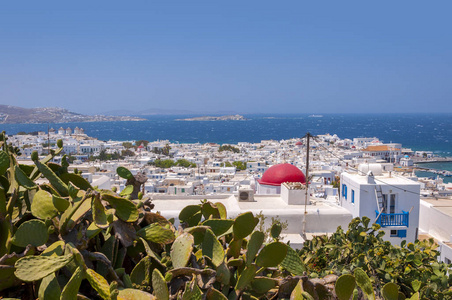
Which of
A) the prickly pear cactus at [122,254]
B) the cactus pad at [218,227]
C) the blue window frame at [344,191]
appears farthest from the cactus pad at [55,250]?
the blue window frame at [344,191]

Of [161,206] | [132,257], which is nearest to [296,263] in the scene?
[132,257]

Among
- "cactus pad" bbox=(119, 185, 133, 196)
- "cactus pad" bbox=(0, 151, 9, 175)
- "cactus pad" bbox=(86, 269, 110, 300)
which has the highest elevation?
"cactus pad" bbox=(0, 151, 9, 175)

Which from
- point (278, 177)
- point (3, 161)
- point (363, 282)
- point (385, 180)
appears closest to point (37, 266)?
point (3, 161)

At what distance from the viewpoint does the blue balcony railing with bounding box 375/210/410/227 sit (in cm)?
989

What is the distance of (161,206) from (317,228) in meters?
3.35

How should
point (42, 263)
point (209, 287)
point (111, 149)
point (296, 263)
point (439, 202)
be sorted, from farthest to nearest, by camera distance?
1. point (111, 149)
2. point (439, 202)
3. point (296, 263)
4. point (209, 287)
5. point (42, 263)

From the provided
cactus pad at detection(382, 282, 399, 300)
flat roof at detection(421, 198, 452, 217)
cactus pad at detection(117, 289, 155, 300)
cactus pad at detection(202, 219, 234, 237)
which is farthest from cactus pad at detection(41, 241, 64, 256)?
flat roof at detection(421, 198, 452, 217)

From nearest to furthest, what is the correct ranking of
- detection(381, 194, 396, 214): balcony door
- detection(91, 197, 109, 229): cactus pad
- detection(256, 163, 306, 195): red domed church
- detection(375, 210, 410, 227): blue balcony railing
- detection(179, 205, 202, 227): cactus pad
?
detection(91, 197, 109, 229): cactus pad
detection(179, 205, 202, 227): cactus pad
detection(375, 210, 410, 227): blue balcony railing
detection(381, 194, 396, 214): balcony door
detection(256, 163, 306, 195): red domed church

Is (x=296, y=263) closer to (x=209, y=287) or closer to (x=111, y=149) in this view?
(x=209, y=287)

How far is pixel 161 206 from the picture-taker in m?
8.99

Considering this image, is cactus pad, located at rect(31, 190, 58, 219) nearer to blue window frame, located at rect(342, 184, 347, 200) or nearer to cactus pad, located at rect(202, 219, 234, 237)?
cactus pad, located at rect(202, 219, 234, 237)

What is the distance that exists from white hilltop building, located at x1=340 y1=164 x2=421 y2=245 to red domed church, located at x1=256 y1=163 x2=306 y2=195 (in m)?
1.98

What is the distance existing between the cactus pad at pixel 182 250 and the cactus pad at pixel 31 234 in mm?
468

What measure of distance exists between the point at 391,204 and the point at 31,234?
398 inches
